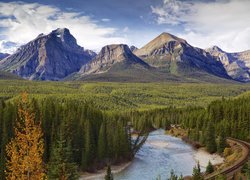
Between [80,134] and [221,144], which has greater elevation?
[80,134]

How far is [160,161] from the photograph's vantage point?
103062 mm

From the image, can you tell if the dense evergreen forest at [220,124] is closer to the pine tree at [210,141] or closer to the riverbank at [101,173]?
the pine tree at [210,141]

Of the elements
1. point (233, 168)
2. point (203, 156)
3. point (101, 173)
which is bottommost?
point (203, 156)

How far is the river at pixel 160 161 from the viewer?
84594 millimetres

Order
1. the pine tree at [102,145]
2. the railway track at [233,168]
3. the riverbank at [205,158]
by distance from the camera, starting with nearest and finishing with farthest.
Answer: the railway track at [233,168], the pine tree at [102,145], the riverbank at [205,158]

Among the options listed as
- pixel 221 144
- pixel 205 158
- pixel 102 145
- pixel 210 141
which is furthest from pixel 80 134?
pixel 210 141

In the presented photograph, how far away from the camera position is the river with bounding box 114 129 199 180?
84.6 metres

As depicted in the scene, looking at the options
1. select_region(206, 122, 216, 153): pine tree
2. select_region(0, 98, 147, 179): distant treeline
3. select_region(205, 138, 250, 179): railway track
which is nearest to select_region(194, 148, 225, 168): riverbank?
select_region(206, 122, 216, 153): pine tree

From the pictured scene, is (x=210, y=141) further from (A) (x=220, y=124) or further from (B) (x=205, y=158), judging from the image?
(A) (x=220, y=124)

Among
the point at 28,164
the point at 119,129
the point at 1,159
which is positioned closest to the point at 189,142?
the point at 119,129

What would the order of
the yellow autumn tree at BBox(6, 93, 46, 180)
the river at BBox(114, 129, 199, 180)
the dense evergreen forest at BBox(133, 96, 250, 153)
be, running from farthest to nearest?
the dense evergreen forest at BBox(133, 96, 250, 153) < the river at BBox(114, 129, 199, 180) < the yellow autumn tree at BBox(6, 93, 46, 180)

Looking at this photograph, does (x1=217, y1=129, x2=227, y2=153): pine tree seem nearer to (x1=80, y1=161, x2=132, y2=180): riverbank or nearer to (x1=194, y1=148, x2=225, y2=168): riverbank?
(x1=194, y1=148, x2=225, y2=168): riverbank

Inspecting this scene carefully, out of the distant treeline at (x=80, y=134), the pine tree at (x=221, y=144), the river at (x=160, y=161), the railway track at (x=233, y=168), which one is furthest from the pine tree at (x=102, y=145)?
the pine tree at (x=221, y=144)

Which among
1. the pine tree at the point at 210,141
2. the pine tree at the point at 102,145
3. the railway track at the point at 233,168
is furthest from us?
the pine tree at the point at 210,141
